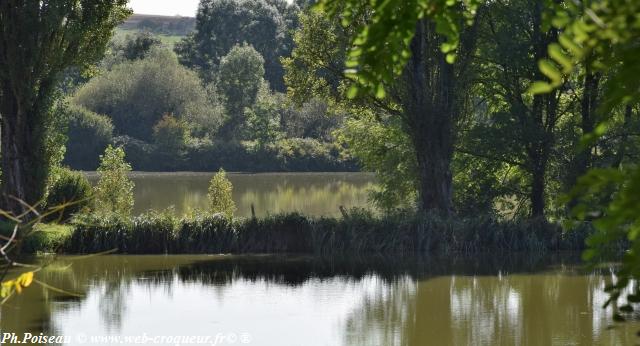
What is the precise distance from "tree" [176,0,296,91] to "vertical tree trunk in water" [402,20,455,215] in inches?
2244

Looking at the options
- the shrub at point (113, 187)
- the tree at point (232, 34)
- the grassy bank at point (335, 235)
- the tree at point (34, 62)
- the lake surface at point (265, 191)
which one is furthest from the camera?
the tree at point (232, 34)

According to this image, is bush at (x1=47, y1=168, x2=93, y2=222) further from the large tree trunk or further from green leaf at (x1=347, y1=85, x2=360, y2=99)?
green leaf at (x1=347, y1=85, x2=360, y2=99)

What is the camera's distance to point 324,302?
1728cm

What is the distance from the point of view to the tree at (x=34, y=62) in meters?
22.3

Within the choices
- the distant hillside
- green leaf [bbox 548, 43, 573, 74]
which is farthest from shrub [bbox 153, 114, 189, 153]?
the distant hillside

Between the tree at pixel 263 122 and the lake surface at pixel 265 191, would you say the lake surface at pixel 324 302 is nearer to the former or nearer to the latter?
the lake surface at pixel 265 191

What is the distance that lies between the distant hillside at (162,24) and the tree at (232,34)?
54.3 m

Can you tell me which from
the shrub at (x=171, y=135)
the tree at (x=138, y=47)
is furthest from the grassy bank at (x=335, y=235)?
the tree at (x=138, y=47)

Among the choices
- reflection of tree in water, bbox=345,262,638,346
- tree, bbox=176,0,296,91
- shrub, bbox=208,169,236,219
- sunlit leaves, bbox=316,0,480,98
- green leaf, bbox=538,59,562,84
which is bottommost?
reflection of tree in water, bbox=345,262,638,346

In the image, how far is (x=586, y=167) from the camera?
25.5 m

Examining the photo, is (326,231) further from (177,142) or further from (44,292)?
(177,142)

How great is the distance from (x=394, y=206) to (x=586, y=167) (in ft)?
17.1

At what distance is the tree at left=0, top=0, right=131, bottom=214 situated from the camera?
22.3m

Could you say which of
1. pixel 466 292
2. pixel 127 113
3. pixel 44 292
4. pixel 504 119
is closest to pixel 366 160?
pixel 504 119
